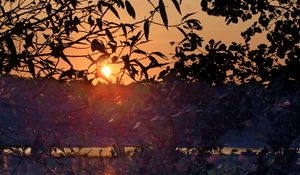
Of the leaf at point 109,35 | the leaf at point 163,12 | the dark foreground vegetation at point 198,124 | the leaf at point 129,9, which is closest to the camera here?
the leaf at point 163,12

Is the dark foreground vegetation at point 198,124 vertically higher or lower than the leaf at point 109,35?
lower

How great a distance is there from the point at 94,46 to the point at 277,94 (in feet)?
15.0

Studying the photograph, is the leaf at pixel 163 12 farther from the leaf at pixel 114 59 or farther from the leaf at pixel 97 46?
the leaf at pixel 114 59

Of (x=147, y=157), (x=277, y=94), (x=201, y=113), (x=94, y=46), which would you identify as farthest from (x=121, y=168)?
(x=94, y=46)

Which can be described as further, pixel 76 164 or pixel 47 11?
pixel 76 164

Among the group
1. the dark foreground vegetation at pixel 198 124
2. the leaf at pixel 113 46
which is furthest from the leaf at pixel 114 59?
the dark foreground vegetation at pixel 198 124

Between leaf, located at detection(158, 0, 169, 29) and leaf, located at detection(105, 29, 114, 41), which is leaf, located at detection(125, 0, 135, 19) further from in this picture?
leaf, located at detection(105, 29, 114, 41)

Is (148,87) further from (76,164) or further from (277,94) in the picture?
(76,164)

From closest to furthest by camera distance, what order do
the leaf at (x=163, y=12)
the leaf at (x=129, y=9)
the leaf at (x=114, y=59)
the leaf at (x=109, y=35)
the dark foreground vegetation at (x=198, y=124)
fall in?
the leaf at (x=163, y=12), the leaf at (x=129, y=9), the leaf at (x=109, y=35), the leaf at (x=114, y=59), the dark foreground vegetation at (x=198, y=124)

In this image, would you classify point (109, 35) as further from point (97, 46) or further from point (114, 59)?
point (97, 46)

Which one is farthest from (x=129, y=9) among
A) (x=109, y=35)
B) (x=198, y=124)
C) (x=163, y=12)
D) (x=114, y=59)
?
(x=198, y=124)

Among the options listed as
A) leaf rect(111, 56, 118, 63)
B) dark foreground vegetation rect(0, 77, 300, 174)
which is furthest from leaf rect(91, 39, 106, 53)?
dark foreground vegetation rect(0, 77, 300, 174)

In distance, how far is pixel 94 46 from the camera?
15.3ft

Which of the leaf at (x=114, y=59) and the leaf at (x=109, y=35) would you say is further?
the leaf at (x=114, y=59)
